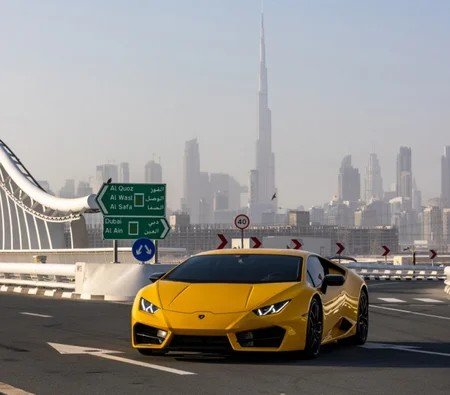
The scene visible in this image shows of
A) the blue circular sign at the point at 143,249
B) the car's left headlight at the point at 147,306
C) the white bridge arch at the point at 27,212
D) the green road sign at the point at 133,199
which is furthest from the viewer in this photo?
the white bridge arch at the point at 27,212

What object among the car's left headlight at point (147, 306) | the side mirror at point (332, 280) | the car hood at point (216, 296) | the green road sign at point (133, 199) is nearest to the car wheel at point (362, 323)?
the side mirror at point (332, 280)

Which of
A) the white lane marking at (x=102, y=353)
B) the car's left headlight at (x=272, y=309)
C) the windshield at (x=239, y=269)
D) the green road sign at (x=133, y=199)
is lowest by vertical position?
the white lane marking at (x=102, y=353)

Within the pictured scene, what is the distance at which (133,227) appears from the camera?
3134 centimetres

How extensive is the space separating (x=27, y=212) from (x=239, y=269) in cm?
8139

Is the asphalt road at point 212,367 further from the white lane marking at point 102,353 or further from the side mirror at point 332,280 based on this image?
the side mirror at point 332,280

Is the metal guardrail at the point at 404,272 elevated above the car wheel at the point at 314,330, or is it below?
below

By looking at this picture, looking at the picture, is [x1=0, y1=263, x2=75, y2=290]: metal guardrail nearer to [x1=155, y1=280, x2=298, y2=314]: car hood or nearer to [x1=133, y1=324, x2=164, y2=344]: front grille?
[x1=155, y1=280, x2=298, y2=314]: car hood

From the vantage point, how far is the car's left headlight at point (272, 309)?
38.9 ft

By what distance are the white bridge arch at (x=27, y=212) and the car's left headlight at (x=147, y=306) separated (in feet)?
224

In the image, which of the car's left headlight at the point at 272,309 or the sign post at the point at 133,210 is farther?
the sign post at the point at 133,210

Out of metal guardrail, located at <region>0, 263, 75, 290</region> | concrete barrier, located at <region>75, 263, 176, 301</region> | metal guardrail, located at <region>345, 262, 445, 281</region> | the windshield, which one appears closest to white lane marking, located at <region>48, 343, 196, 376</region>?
the windshield

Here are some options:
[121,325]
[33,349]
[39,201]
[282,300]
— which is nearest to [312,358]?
[282,300]

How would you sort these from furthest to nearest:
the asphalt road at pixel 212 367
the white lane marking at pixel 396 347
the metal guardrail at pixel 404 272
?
the metal guardrail at pixel 404 272
the white lane marking at pixel 396 347
the asphalt road at pixel 212 367

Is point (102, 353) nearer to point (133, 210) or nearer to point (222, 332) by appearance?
point (222, 332)
